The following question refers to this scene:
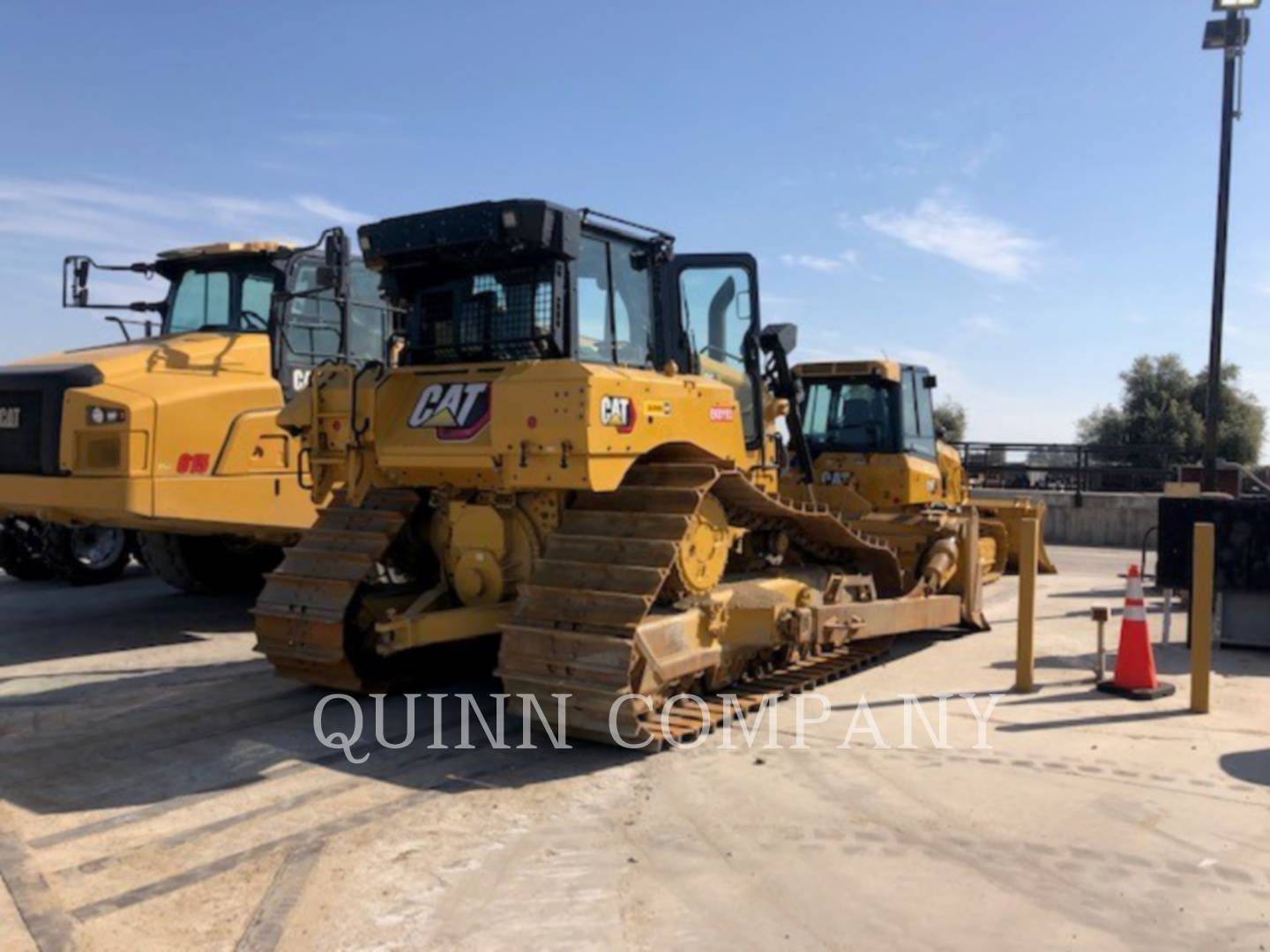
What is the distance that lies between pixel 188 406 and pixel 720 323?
4.40 meters

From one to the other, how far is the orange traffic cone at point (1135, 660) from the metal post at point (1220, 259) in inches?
266

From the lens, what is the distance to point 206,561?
1116 centimetres

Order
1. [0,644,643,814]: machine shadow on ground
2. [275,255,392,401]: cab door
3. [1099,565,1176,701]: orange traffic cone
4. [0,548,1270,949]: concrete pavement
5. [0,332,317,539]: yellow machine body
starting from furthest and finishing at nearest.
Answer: [275,255,392,401]: cab door
[0,332,317,539]: yellow machine body
[1099,565,1176,701]: orange traffic cone
[0,644,643,814]: machine shadow on ground
[0,548,1270,949]: concrete pavement

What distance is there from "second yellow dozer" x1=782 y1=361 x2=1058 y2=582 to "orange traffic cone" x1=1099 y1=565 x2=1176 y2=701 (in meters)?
3.23

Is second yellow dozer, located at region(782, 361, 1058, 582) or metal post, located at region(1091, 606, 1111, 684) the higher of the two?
second yellow dozer, located at region(782, 361, 1058, 582)

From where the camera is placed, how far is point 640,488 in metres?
6.01

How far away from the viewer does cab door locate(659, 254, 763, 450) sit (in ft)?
22.7

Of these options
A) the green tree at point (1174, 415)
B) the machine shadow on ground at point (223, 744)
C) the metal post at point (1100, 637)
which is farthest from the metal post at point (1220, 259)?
the green tree at point (1174, 415)

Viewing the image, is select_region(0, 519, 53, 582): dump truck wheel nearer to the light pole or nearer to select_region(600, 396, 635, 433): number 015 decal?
select_region(600, 396, 635, 433): number 015 decal

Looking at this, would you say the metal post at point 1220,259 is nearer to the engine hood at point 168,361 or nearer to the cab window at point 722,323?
the cab window at point 722,323

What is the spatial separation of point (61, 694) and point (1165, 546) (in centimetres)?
880

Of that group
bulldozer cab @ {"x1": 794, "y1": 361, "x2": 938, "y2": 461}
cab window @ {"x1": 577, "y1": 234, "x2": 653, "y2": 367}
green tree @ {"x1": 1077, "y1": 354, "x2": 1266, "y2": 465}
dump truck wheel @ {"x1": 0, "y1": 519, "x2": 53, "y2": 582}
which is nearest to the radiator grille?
dump truck wheel @ {"x1": 0, "y1": 519, "x2": 53, "y2": 582}

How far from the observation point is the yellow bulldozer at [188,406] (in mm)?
8102

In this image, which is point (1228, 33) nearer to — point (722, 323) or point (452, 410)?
point (722, 323)
